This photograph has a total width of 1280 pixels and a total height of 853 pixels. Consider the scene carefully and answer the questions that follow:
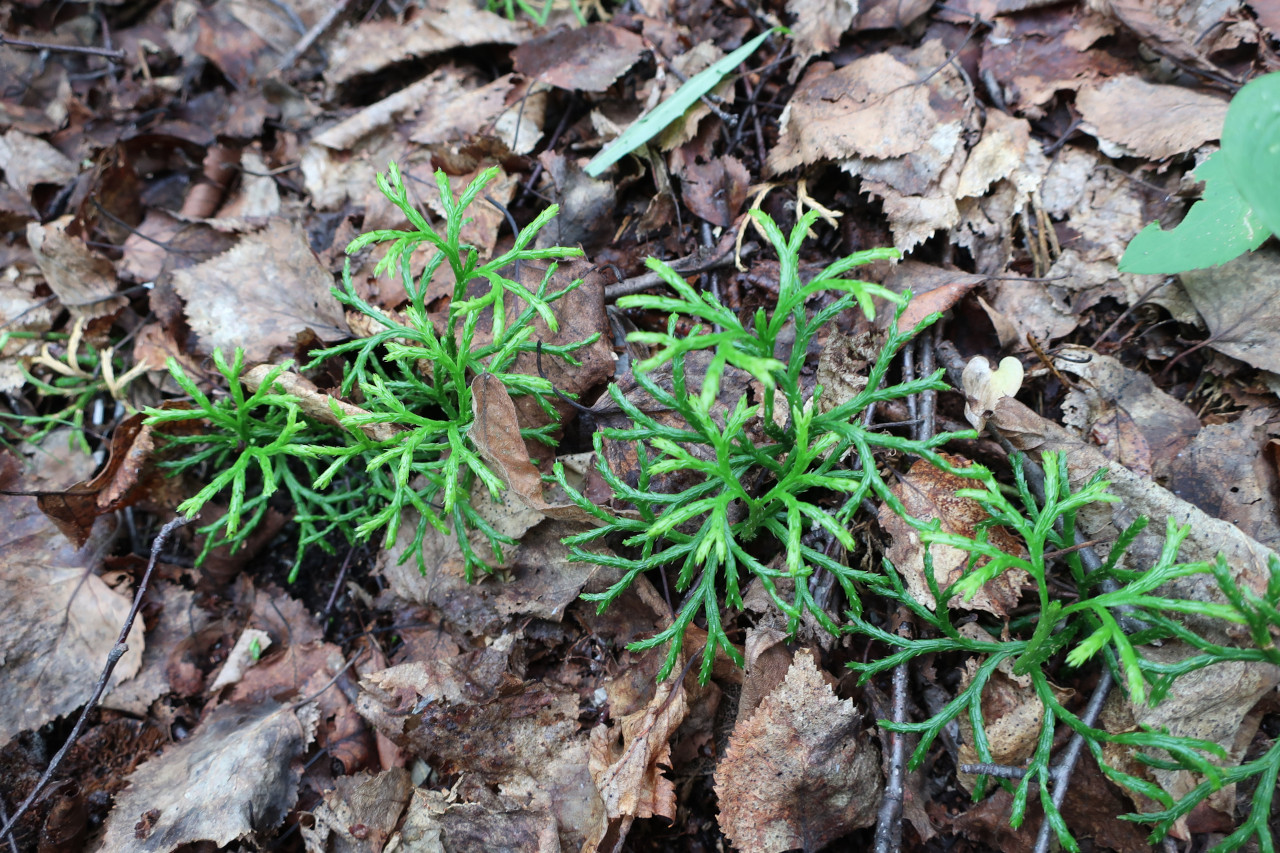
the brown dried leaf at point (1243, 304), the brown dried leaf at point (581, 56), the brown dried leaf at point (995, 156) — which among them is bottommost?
the brown dried leaf at point (1243, 304)

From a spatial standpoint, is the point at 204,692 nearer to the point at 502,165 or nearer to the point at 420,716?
the point at 420,716

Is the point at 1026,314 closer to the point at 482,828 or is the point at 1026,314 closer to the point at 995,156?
the point at 995,156

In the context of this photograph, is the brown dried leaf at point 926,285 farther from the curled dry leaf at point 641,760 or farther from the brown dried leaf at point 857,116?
the curled dry leaf at point 641,760

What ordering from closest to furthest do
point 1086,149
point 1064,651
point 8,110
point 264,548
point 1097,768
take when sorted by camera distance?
point 1097,768 < point 1064,651 < point 1086,149 < point 264,548 < point 8,110

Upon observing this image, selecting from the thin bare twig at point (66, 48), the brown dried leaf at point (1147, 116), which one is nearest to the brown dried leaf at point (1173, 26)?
the brown dried leaf at point (1147, 116)

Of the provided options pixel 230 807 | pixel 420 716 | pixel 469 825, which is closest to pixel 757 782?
pixel 469 825

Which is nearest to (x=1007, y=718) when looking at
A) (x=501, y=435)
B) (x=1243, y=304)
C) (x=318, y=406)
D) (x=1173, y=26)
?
(x=1243, y=304)

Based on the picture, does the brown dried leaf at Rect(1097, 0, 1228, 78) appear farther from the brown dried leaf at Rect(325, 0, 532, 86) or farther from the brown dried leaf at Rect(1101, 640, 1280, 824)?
the brown dried leaf at Rect(325, 0, 532, 86)
